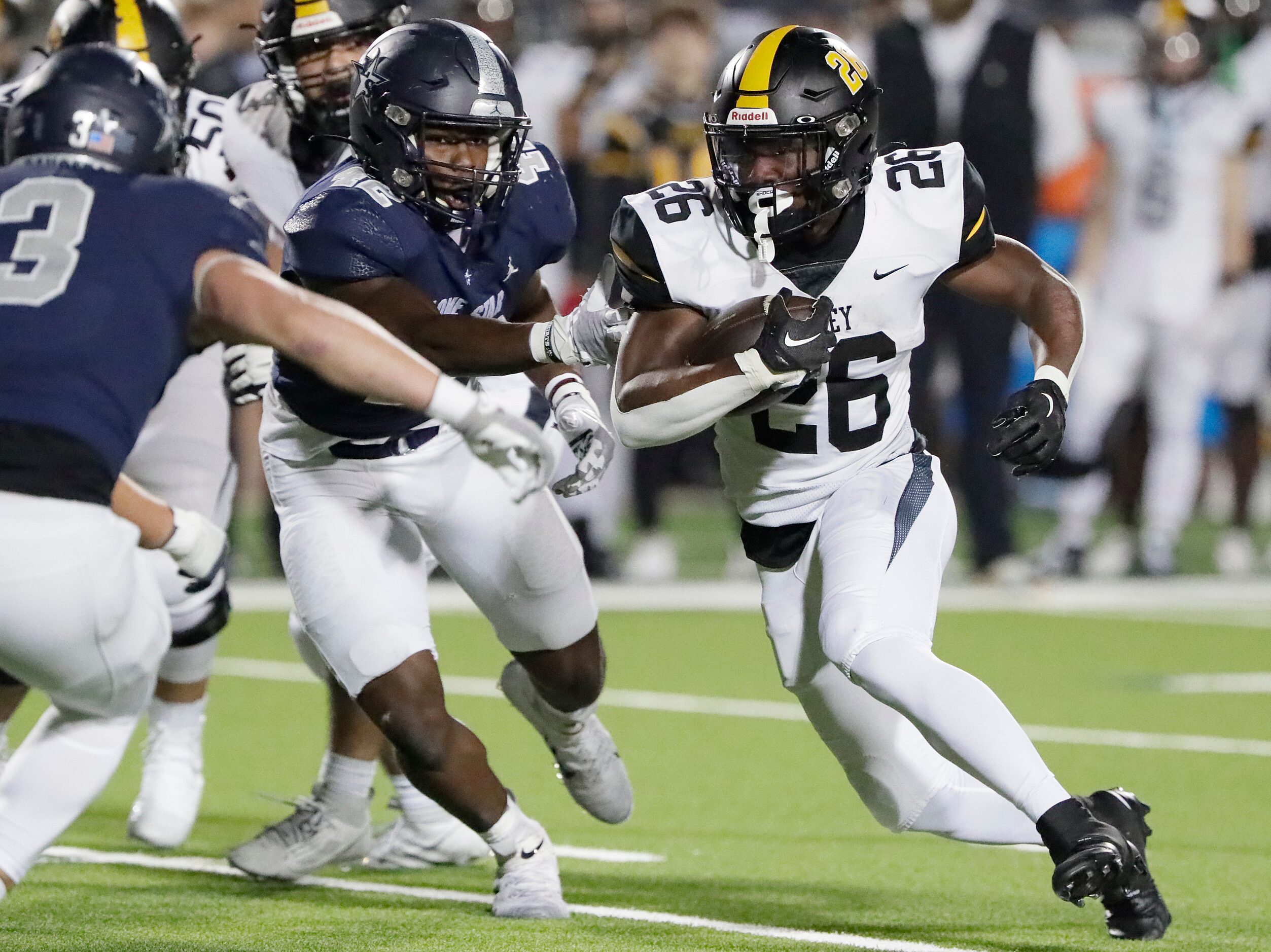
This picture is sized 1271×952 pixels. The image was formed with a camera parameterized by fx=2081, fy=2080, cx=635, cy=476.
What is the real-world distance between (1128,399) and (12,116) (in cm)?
842

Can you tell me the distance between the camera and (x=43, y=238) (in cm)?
312

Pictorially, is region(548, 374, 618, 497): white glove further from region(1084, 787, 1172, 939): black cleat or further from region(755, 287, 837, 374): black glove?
region(1084, 787, 1172, 939): black cleat

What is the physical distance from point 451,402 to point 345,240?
2.90 ft

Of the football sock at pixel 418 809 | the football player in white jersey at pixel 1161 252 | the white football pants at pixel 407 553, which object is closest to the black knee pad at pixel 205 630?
the football sock at pixel 418 809

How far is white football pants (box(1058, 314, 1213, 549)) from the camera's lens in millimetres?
9164

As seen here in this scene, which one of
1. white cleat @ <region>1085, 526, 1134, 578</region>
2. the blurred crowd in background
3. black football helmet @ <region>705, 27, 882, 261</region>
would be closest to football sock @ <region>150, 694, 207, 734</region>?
black football helmet @ <region>705, 27, 882, 261</region>

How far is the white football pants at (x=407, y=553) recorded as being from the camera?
154 inches

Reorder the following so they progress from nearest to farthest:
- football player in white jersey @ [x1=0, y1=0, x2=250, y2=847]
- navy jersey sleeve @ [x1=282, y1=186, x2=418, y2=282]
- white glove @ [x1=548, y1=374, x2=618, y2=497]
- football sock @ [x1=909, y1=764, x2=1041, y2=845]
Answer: football sock @ [x1=909, y1=764, x2=1041, y2=845] → navy jersey sleeve @ [x1=282, y1=186, x2=418, y2=282] → white glove @ [x1=548, y1=374, x2=618, y2=497] → football player in white jersey @ [x1=0, y1=0, x2=250, y2=847]

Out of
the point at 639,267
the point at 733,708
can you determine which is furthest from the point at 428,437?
the point at 733,708

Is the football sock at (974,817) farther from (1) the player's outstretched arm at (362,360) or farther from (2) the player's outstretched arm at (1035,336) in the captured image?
(1) the player's outstretched arm at (362,360)

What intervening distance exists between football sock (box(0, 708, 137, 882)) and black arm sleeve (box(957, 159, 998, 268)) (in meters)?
1.75

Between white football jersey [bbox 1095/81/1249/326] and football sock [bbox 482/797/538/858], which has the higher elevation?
football sock [bbox 482/797/538/858]

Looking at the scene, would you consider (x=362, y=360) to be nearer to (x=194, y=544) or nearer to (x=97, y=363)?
(x=97, y=363)

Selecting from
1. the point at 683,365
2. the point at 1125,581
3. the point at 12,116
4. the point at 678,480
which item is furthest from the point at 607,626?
the point at 12,116
